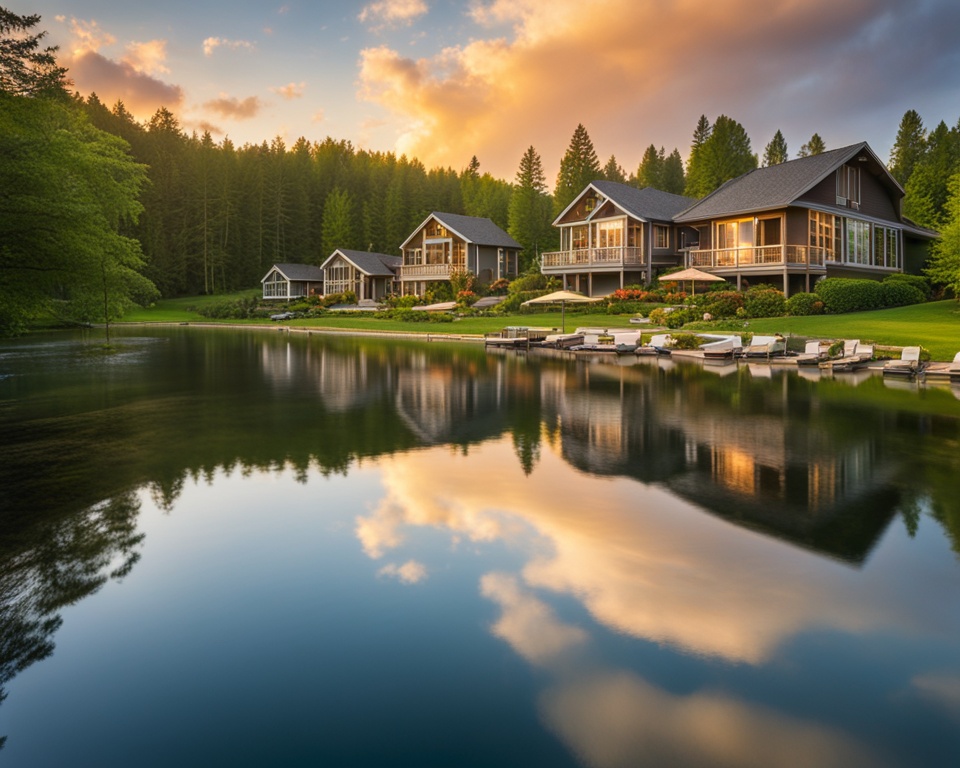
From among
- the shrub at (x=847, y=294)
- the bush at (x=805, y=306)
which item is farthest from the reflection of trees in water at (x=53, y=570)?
the shrub at (x=847, y=294)

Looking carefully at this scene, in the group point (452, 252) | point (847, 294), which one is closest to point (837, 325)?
point (847, 294)

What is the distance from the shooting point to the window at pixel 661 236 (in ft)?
164

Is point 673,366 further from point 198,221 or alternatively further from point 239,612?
point 198,221

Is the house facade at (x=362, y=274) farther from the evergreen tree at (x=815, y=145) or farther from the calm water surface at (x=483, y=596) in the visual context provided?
the evergreen tree at (x=815, y=145)

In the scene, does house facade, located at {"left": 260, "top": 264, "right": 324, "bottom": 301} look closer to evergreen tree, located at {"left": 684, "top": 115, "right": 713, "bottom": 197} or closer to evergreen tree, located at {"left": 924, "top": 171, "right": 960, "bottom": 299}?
evergreen tree, located at {"left": 684, "top": 115, "right": 713, "bottom": 197}

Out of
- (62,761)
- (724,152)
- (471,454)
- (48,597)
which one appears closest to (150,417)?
(471,454)

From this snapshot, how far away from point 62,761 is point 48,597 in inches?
106

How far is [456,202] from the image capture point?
119 metres

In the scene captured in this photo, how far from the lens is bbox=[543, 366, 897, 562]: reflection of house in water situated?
8.45 m

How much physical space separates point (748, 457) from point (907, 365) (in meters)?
14.7

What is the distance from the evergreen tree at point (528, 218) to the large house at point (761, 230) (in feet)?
90.5

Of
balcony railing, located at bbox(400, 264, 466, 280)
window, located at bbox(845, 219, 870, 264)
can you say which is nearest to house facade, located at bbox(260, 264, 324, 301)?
balcony railing, located at bbox(400, 264, 466, 280)

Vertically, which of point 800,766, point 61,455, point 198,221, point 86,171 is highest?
point 198,221

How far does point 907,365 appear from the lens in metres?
22.7
